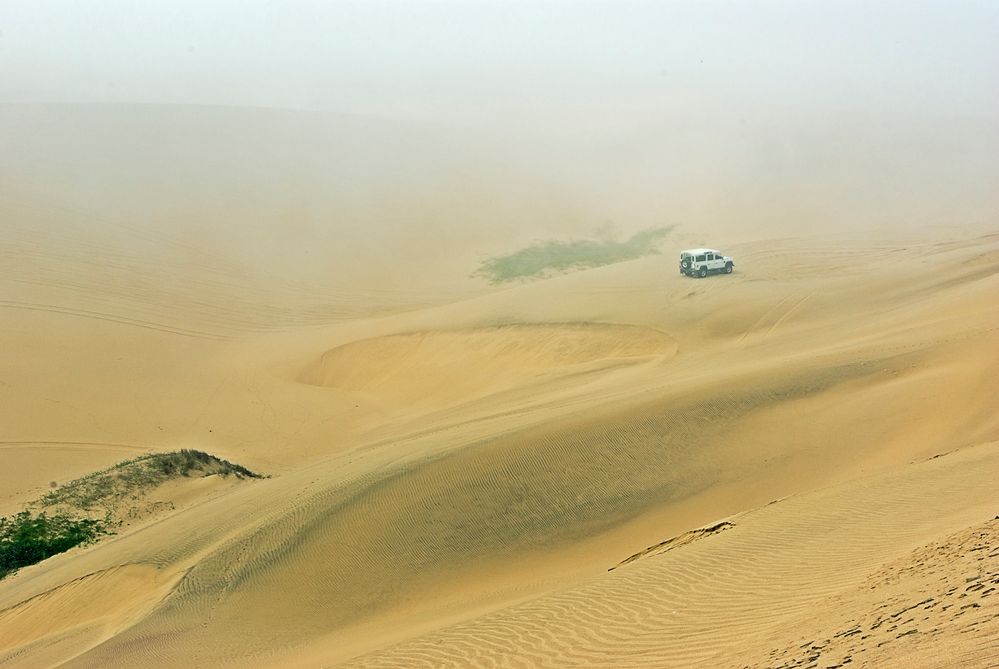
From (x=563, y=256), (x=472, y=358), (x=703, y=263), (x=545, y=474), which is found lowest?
(x=545, y=474)

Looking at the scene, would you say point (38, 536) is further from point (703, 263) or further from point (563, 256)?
point (563, 256)

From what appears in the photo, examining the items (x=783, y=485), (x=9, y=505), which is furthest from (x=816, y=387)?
(x=9, y=505)

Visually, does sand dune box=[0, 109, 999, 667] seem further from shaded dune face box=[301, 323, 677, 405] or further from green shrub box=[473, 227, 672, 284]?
green shrub box=[473, 227, 672, 284]

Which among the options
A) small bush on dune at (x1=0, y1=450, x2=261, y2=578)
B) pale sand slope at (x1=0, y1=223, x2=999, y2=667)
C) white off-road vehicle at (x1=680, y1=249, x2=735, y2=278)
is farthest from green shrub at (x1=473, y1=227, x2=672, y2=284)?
small bush on dune at (x1=0, y1=450, x2=261, y2=578)

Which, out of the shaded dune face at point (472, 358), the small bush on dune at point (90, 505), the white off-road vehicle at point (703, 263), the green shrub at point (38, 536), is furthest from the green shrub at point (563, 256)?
the green shrub at point (38, 536)

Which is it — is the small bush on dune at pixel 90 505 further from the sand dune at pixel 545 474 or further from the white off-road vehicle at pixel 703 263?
the white off-road vehicle at pixel 703 263

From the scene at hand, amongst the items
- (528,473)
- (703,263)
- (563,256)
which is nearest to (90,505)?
(528,473)
